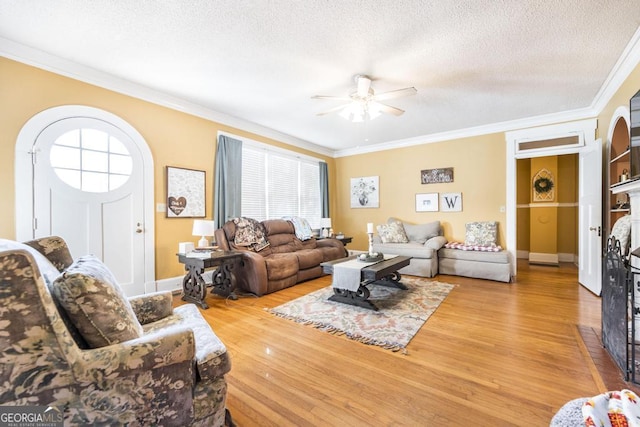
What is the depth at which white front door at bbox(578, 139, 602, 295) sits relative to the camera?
3.48 m

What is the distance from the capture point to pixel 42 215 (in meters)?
Result: 2.75

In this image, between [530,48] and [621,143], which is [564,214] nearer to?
[621,143]

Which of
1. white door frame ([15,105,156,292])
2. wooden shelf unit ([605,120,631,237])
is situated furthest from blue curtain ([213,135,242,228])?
wooden shelf unit ([605,120,631,237])

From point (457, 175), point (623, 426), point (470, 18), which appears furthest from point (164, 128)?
point (457, 175)

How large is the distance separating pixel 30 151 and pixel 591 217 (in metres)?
6.56

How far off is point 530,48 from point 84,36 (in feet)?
13.5

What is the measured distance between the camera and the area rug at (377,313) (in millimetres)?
2452

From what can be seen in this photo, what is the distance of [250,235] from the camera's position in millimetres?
4270

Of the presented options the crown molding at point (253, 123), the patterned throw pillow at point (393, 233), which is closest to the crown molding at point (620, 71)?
the crown molding at point (253, 123)

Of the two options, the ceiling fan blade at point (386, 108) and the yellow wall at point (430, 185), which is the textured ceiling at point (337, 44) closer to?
the ceiling fan blade at point (386, 108)

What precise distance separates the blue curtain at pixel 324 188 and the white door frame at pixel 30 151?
12.5 ft

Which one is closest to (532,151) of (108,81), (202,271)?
(202,271)

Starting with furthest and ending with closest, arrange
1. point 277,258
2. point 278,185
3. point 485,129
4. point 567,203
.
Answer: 1. point 567,203
2. point 278,185
3. point 485,129
4. point 277,258

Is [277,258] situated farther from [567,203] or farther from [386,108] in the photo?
[567,203]
